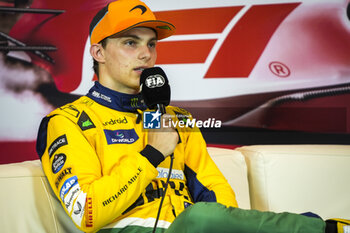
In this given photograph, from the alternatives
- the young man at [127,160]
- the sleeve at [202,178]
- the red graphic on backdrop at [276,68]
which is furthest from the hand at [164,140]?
the red graphic on backdrop at [276,68]

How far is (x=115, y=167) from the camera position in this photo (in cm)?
128

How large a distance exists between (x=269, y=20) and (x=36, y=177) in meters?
1.60

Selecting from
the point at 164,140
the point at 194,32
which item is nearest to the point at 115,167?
the point at 164,140

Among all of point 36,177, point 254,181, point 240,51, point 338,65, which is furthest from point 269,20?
point 36,177

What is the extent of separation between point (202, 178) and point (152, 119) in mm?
339

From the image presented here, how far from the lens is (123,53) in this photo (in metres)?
1.50

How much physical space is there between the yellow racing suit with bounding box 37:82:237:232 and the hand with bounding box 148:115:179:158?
17 mm

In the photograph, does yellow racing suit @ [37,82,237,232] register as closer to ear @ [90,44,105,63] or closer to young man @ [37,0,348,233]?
young man @ [37,0,348,233]

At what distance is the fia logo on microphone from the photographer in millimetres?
1299

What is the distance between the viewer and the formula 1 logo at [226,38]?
2.38 meters

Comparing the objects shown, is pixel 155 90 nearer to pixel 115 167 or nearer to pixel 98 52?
pixel 115 167

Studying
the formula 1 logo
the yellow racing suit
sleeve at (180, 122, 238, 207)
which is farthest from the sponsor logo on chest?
the formula 1 logo

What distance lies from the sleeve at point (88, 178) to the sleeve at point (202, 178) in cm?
31

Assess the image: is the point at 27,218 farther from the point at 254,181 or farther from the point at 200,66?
the point at 200,66
